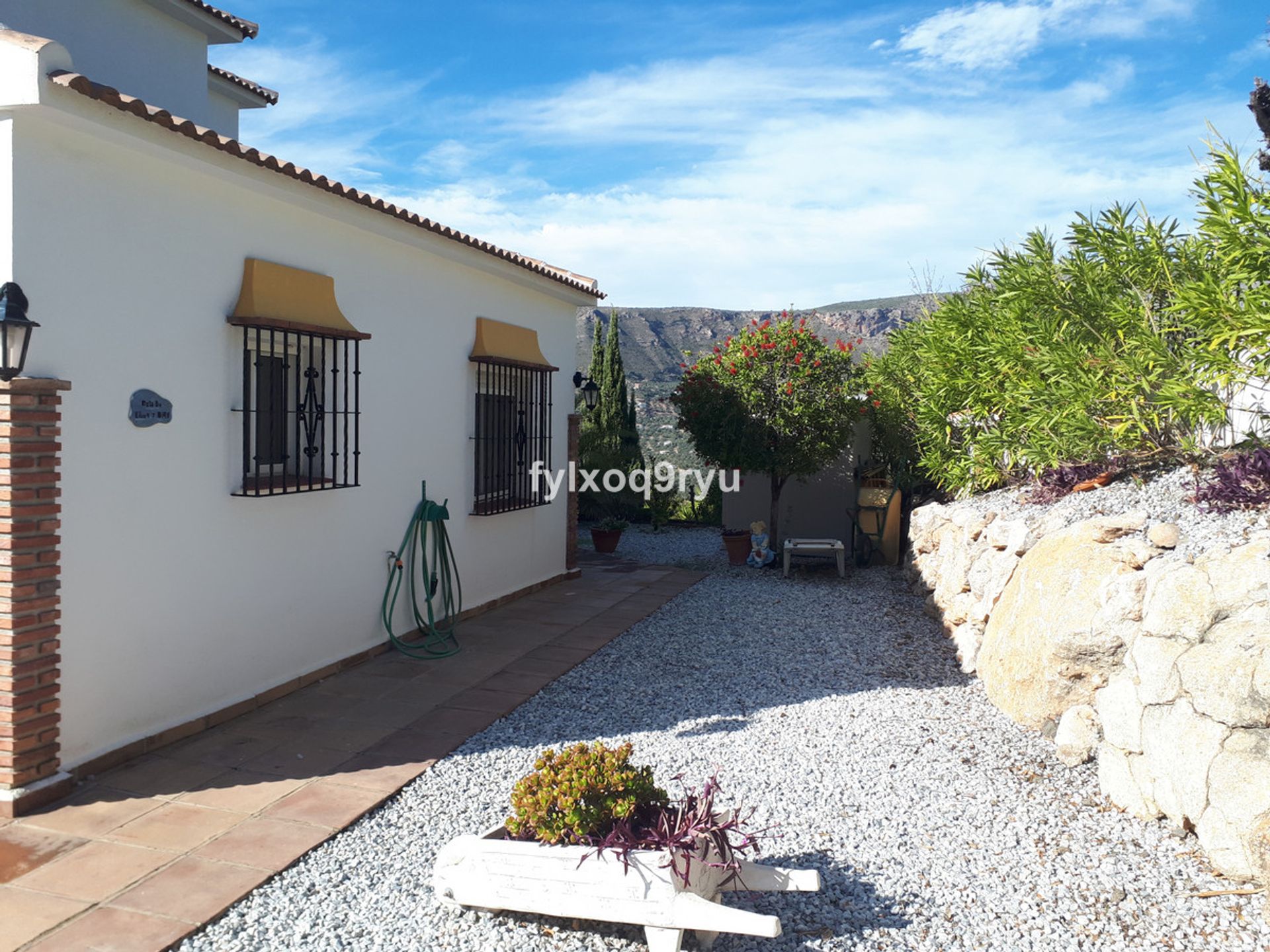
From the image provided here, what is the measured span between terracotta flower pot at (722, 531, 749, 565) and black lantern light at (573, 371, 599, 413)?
2.57 m

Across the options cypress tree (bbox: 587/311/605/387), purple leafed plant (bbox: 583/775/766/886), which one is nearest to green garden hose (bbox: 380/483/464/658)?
purple leafed plant (bbox: 583/775/766/886)

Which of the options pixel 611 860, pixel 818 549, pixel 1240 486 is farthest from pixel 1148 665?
pixel 818 549

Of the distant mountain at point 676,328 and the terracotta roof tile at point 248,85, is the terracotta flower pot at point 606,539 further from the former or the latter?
the distant mountain at point 676,328

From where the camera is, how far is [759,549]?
11.6 meters

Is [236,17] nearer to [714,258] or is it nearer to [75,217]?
[75,217]

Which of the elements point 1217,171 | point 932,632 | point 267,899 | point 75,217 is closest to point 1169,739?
point 1217,171

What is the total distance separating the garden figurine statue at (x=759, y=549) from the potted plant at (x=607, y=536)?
212 cm

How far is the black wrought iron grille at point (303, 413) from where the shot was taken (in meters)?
5.54

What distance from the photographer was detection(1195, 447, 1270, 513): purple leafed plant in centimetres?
459

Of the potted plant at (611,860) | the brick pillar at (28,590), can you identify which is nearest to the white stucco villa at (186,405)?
the brick pillar at (28,590)

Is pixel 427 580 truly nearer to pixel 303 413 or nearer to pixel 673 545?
pixel 303 413

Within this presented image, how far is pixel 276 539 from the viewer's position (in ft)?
18.4

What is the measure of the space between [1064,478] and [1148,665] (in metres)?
2.87

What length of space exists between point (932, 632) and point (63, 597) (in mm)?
6516
